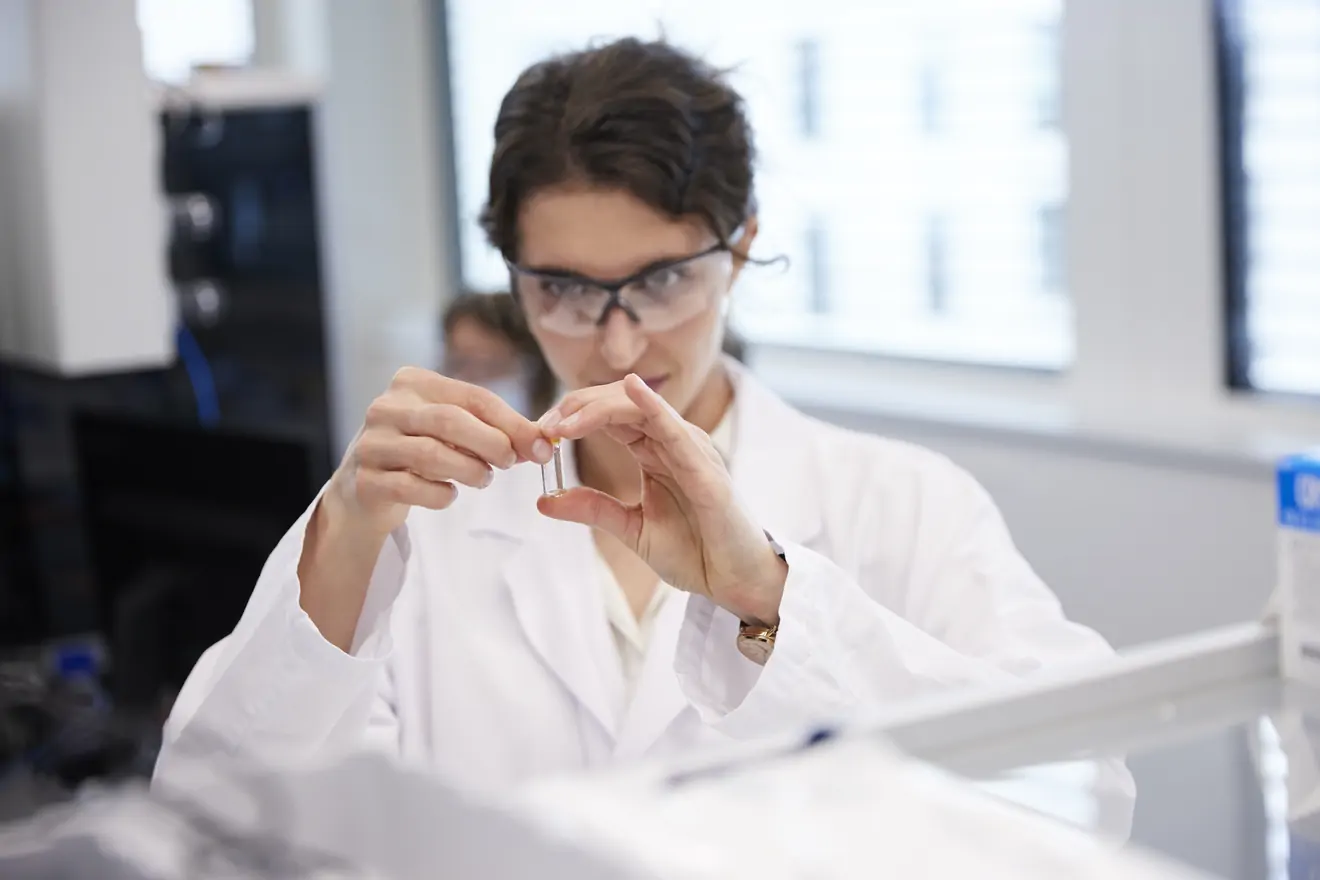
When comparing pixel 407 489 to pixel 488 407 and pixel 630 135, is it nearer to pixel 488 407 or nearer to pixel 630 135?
pixel 488 407

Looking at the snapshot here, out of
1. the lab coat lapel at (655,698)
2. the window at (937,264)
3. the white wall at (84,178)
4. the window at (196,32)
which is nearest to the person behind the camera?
the lab coat lapel at (655,698)

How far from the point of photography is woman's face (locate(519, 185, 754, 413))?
1.59m

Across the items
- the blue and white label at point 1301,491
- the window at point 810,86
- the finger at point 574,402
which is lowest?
the blue and white label at point 1301,491

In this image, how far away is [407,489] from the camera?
1.36m

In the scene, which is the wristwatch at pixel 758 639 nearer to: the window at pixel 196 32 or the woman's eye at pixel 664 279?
the woman's eye at pixel 664 279

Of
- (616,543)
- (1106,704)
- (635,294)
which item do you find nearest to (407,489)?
(635,294)

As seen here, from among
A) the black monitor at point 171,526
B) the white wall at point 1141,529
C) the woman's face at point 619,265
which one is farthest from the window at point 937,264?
the woman's face at point 619,265

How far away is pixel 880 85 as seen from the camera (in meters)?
3.28

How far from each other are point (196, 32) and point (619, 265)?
315 cm

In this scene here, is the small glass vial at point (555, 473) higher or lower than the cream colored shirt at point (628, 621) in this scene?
higher

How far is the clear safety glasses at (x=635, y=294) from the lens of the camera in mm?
1597

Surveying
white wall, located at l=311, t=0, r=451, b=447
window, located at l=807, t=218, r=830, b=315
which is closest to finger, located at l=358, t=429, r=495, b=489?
window, located at l=807, t=218, r=830, b=315

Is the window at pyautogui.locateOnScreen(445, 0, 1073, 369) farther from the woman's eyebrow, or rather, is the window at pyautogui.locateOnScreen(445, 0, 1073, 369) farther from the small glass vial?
the small glass vial

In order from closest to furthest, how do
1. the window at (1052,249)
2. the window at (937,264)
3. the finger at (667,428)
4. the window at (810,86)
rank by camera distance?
the finger at (667,428), the window at (1052,249), the window at (937,264), the window at (810,86)
